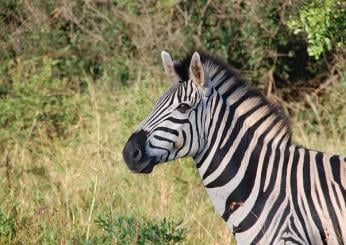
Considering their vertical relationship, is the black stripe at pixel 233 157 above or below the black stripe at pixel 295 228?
above

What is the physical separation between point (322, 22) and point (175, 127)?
2.28 m

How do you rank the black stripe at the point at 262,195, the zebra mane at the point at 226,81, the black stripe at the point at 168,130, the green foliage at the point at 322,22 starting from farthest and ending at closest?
the green foliage at the point at 322,22
the zebra mane at the point at 226,81
the black stripe at the point at 168,130
the black stripe at the point at 262,195

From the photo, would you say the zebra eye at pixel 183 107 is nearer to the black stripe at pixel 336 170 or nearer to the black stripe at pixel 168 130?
the black stripe at pixel 168 130

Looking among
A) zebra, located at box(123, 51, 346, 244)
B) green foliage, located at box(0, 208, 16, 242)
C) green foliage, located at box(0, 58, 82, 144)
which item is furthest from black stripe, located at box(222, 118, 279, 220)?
green foliage, located at box(0, 58, 82, 144)

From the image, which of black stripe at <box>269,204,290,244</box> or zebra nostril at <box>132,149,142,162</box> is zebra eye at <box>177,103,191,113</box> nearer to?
zebra nostril at <box>132,149,142,162</box>

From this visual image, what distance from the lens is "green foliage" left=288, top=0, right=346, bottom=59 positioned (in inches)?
314

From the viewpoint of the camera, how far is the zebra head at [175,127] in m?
6.25

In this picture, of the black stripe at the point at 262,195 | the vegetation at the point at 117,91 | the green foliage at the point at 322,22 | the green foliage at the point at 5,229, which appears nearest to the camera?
the black stripe at the point at 262,195

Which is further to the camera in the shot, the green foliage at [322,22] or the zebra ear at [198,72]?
the green foliage at [322,22]

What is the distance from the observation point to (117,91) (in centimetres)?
1283

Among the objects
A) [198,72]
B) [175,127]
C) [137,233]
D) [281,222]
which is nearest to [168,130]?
[175,127]

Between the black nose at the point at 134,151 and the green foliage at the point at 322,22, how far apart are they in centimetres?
247

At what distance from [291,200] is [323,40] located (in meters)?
2.43

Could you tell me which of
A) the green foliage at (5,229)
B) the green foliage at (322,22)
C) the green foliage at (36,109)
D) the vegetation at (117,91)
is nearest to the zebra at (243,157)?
the vegetation at (117,91)
